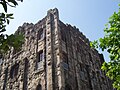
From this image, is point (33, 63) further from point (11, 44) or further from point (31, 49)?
point (11, 44)

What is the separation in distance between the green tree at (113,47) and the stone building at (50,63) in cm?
433

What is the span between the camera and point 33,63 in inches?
640

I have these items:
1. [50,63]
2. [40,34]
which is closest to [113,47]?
[50,63]

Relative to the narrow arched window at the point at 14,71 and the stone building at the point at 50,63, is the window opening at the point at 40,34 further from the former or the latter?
the narrow arched window at the point at 14,71

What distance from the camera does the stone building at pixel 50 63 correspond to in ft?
46.0

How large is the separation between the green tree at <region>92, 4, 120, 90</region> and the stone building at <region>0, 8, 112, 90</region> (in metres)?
4.33

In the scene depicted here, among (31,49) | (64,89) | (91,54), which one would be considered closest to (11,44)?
(64,89)

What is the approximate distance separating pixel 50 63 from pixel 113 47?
6209 millimetres

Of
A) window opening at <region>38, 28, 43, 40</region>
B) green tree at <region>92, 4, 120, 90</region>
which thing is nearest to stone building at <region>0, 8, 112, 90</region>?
window opening at <region>38, 28, 43, 40</region>

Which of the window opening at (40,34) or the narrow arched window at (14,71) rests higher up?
the window opening at (40,34)

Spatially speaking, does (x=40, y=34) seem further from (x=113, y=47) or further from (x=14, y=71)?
(x=113, y=47)

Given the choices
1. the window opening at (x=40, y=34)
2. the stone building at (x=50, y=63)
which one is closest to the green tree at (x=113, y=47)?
the stone building at (x=50, y=63)

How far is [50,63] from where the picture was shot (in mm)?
14359

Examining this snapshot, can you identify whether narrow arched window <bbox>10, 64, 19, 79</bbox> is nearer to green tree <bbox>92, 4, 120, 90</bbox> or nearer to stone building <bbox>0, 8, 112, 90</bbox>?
stone building <bbox>0, 8, 112, 90</bbox>
